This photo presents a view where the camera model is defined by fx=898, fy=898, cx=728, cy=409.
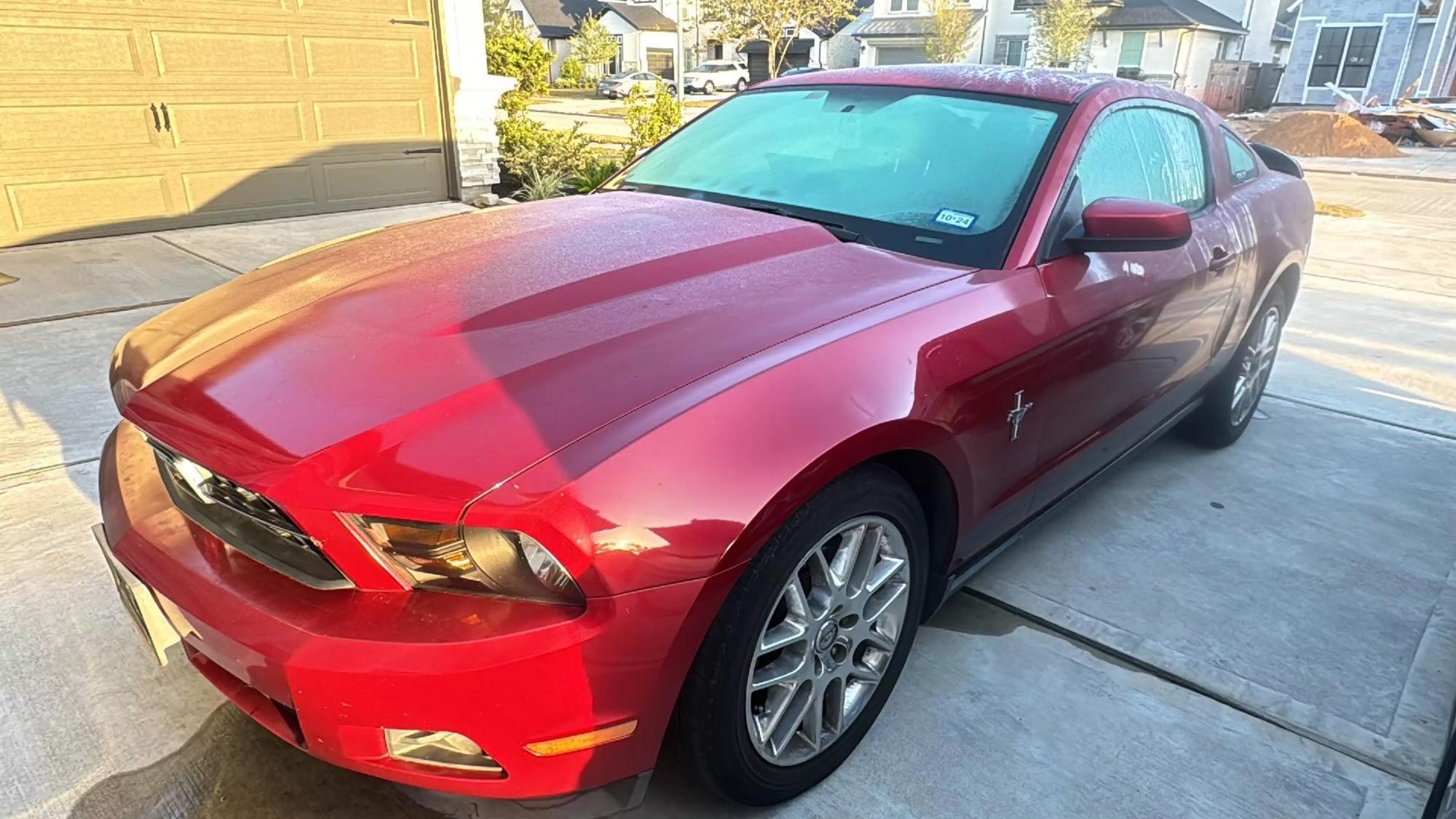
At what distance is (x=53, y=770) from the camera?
1970 mm

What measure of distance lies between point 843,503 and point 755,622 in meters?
0.31

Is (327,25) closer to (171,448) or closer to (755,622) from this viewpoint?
(171,448)

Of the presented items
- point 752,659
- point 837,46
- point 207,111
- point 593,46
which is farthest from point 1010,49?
point 752,659

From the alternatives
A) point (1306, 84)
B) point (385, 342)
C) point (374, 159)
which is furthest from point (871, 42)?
point (385, 342)

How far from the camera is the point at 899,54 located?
131ft

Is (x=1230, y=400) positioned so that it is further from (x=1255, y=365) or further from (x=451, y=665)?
(x=451, y=665)

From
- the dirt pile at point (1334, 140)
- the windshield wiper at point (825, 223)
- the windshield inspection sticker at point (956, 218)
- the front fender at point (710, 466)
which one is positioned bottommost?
the dirt pile at point (1334, 140)

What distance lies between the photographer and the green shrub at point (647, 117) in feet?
31.9

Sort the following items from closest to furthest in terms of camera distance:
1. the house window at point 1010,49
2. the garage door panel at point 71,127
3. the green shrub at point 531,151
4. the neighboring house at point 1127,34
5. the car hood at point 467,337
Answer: the car hood at point 467,337, the garage door panel at point 71,127, the green shrub at point 531,151, the neighboring house at point 1127,34, the house window at point 1010,49

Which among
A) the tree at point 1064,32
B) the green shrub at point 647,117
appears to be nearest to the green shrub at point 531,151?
the green shrub at point 647,117

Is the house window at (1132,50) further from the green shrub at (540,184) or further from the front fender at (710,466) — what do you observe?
the front fender at (710,466)

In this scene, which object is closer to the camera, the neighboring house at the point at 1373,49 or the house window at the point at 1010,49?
the neighboring house at the point at 1373,49

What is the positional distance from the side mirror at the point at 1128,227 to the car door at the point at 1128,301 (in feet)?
0.21

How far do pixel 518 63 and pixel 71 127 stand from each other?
5.88 m
